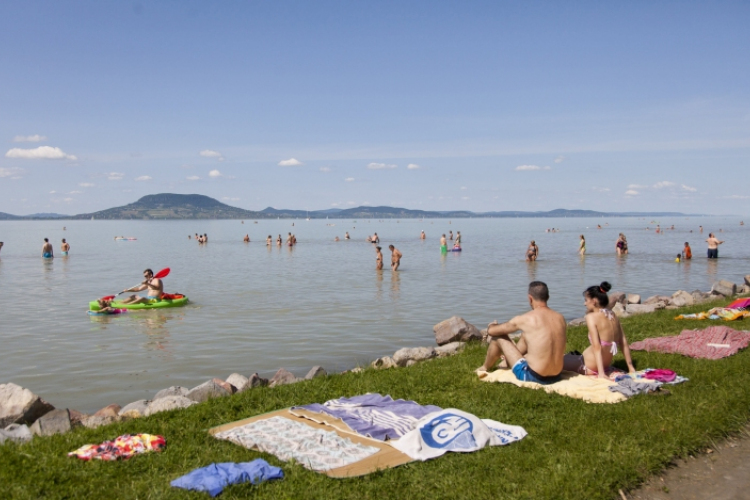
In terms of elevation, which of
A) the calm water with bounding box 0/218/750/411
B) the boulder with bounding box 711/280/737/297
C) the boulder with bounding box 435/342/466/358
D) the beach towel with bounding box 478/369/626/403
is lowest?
the calm water with bounding box 0/218/750/411

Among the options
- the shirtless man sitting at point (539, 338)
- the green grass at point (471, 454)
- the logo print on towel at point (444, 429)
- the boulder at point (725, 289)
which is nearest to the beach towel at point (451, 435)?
the logo print on towel at point (444, 429)

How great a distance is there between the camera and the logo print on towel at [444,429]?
5816 millimetres

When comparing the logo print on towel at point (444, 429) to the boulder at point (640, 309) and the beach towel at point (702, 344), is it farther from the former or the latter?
the boulder at point (640, 309)

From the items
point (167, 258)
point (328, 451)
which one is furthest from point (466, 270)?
point (328, 451)

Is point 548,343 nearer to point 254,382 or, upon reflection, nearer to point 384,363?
point 384,363

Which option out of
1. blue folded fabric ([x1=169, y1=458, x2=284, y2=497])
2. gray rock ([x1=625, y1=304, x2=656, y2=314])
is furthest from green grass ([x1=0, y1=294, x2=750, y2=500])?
gray rock ([x1=625, y1=304, x2=656, y2=314])

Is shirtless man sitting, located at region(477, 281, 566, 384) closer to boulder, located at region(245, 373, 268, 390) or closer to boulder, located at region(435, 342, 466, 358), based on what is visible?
boulder, located at region(435, 342, 466, 358)

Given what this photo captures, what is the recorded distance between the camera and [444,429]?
6.00 meters

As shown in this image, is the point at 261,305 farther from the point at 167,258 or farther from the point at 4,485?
the point at 167,258

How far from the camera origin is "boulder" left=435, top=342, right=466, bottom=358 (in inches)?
463

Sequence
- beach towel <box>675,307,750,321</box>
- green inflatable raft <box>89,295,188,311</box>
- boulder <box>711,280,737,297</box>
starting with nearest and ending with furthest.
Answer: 1. beach towel <box>675,307,750,321</box>
2. green inflatable raft <box>89,295,188,311</box>
3. boulder <box>711,280,737,297</box>

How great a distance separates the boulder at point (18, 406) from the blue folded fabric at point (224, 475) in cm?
436

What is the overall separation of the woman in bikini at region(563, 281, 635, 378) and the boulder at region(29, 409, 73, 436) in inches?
252

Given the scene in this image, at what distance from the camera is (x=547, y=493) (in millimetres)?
4855
